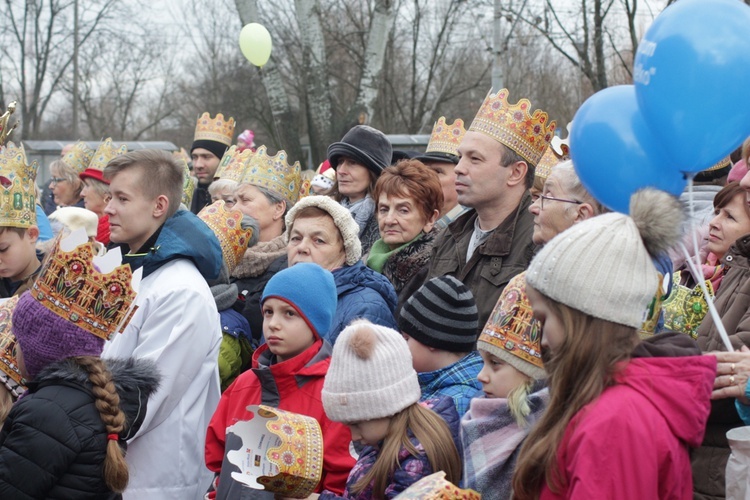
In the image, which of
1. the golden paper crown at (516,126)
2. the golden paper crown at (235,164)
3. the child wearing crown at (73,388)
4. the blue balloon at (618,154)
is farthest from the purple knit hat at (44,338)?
the golden paper crown at (235,164)

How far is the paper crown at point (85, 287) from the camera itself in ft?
11.3

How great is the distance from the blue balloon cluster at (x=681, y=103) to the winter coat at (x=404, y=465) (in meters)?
0.95

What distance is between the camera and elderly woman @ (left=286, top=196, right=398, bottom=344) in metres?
4.64

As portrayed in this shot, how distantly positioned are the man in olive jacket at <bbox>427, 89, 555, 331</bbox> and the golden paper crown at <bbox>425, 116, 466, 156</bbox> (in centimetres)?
188

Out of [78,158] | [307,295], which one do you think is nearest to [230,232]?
[307,295]

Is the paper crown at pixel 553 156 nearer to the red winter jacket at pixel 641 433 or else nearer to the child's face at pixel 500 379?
the child's face at pixel 500 379

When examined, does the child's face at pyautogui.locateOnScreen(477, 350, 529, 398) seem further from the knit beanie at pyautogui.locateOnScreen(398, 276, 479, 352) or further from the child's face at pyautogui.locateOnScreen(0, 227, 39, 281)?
the child's face at pyautogui.locateOnScreen(0, 227, 39, 281)

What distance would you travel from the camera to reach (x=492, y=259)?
4.43 meters

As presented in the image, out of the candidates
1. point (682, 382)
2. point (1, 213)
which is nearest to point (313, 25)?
point (1, 213)

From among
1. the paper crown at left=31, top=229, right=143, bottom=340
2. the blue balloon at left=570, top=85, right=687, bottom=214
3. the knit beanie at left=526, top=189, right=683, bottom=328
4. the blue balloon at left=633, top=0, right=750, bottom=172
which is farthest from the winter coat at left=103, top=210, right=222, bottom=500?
the blue balloon at left=633, top=0, right=750, bottom=172

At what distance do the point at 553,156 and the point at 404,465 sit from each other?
4.08 m

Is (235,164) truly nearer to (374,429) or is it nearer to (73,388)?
(73,388)

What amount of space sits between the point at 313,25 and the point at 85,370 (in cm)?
1354

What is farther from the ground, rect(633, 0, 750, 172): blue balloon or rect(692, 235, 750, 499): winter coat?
rect(633, 0, 750, 172): blue balloon
